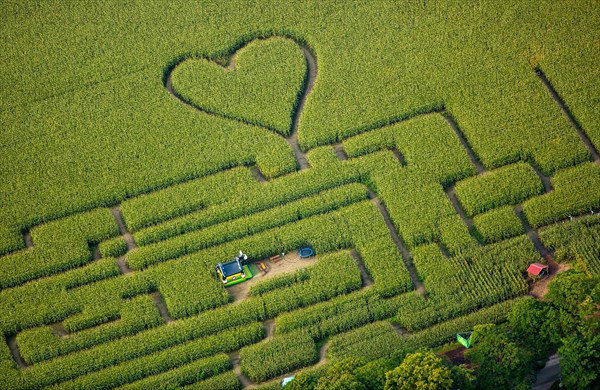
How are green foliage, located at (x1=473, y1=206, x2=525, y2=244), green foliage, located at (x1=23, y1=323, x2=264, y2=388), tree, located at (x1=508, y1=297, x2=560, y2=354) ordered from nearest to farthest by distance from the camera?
tree, located at (x1=508, y1=297, x2=560, y2=354) < green foliage, located at (x1=23, y1=323, x2=264, y2=388) < green foliage, located at (x1=473, y1=206, x2=525, y2=244)

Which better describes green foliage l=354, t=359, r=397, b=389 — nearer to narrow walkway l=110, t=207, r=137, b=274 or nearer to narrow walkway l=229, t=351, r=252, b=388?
narrow walkway l=229, t=351, r=252, b=388

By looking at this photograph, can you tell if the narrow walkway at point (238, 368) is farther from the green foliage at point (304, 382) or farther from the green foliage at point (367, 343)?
the green foliage at point (367, 343)

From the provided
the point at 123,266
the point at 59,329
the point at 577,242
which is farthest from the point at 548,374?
the point at 59,329

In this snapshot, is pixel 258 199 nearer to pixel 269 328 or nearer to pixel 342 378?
pixel 269 328

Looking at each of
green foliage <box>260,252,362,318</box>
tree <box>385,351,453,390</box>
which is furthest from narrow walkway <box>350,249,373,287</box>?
tree <box>385,351,453,390</box>

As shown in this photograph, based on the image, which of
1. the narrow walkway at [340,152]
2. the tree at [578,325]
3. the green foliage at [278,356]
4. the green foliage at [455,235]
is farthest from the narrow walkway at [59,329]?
the tree at [578,325]
